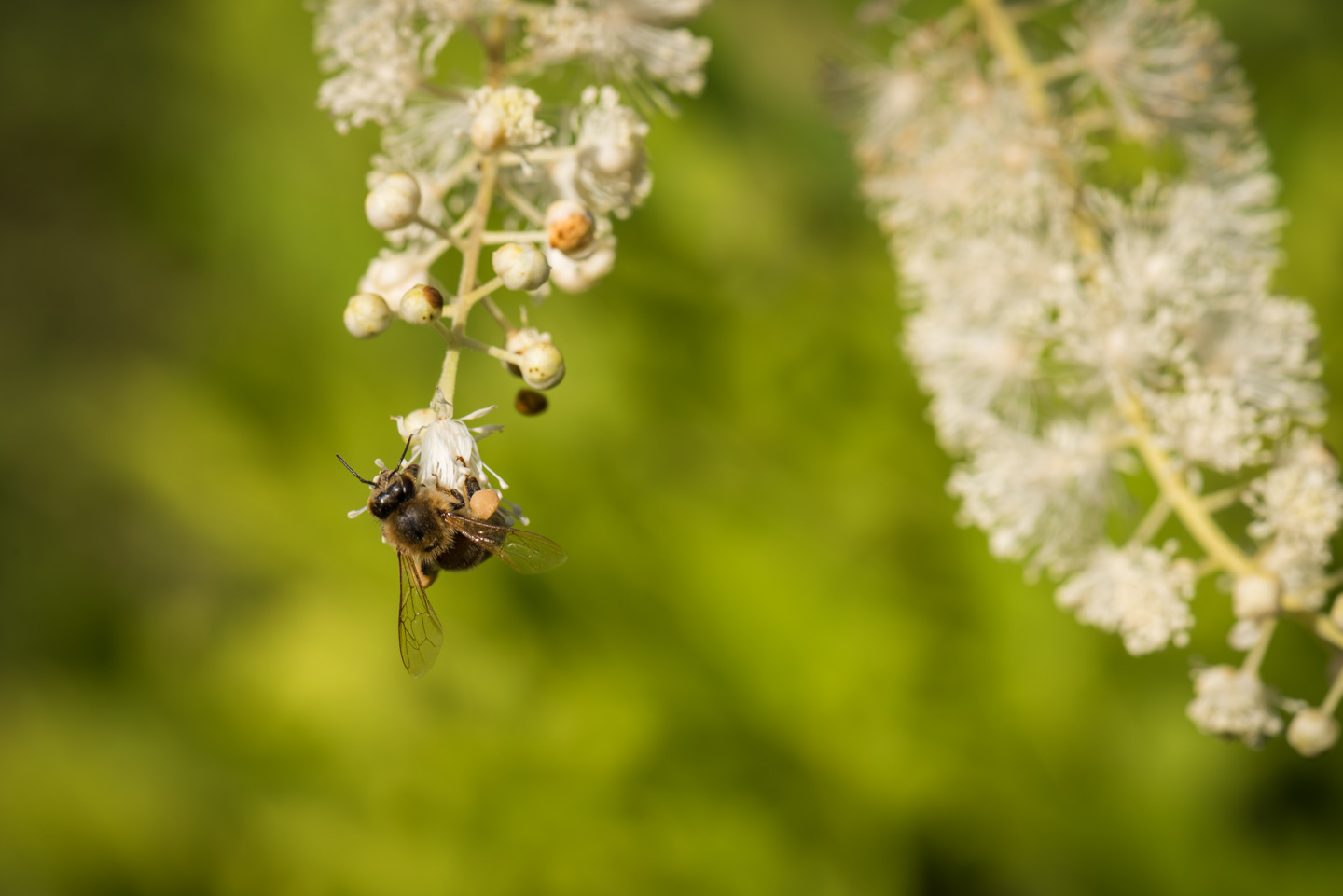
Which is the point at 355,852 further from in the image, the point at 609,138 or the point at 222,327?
the point at 609,138

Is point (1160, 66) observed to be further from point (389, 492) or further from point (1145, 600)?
point (389, 492)

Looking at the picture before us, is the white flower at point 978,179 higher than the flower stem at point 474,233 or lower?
higher

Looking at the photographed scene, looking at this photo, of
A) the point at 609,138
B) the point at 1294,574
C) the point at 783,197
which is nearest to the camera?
the point at 609,138

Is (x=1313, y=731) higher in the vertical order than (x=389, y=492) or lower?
lower

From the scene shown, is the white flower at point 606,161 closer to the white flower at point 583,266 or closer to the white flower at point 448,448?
the white flower at point 583,266

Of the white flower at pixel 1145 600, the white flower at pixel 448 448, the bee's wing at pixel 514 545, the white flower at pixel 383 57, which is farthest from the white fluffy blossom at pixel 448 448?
the white flower at pixel 1145 600

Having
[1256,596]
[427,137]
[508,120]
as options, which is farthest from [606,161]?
[1256,596]

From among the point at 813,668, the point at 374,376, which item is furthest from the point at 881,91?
the point at 374,376
